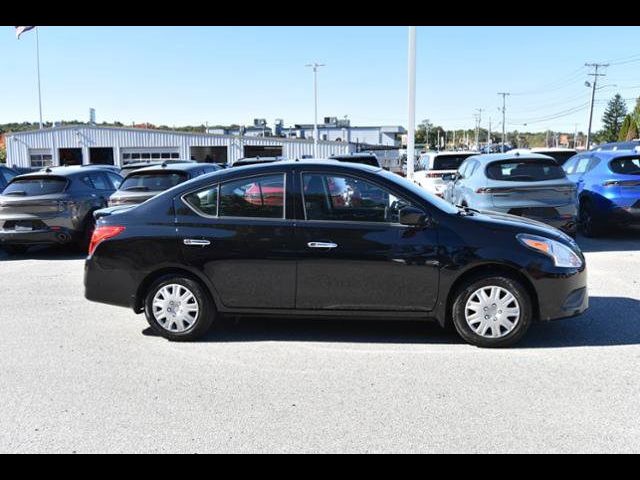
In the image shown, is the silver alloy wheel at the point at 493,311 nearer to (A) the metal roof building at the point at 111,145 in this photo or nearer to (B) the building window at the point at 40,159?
(A) the metal roof building at the point at 111,145

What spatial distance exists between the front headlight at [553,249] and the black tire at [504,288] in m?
0.34

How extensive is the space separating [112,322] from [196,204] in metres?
1.71

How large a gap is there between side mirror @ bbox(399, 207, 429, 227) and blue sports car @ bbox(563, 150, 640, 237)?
6959mm

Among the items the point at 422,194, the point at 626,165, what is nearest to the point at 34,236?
the point at 422,194

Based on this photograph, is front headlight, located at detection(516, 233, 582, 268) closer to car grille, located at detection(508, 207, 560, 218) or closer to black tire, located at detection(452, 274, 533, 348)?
black tire, located at detection(452, 274, 533, 348)

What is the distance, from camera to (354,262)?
16.5ft

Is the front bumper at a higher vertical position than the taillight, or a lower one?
lower

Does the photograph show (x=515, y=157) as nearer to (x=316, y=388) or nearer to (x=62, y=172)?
(x=316, y=388)

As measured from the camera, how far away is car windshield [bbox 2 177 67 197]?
10000 millimetres

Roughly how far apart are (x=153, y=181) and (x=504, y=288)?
23.9ft

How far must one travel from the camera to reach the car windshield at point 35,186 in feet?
32.8

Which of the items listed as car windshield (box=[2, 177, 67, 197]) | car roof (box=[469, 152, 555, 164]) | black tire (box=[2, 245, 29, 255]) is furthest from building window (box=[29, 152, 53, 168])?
car roof (box=[469, 152, 555, 164])

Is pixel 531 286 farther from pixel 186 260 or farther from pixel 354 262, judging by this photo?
pixel 186 260

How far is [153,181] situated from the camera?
10.4 meters
